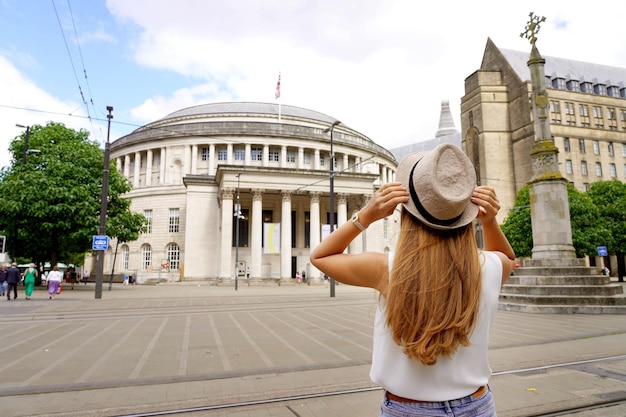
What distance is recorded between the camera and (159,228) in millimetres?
56656

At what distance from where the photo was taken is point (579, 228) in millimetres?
42406

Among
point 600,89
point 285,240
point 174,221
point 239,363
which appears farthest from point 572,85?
point 239,363

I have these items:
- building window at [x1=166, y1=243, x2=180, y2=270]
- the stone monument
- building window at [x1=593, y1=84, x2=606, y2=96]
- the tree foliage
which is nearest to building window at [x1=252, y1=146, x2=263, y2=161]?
building window at [x1=166, y1=243, x2=180, y2=270]

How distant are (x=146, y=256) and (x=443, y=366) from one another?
59.2m

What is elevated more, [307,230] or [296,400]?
[307,230]

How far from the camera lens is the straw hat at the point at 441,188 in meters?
1.77

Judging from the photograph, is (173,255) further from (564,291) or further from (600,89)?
(600,89)

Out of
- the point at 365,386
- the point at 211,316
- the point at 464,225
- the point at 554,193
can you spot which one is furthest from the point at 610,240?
the point at 464,225

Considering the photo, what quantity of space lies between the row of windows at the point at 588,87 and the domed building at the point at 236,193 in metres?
31.8

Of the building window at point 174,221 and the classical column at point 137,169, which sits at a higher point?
the classical column at point 137,169

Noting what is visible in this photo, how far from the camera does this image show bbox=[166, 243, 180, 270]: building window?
55.2m

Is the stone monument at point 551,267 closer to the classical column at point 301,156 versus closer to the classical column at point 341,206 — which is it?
the classical column at point 341,206

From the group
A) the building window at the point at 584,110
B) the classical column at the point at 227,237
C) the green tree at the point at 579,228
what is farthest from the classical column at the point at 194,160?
the building window at the point at 584,110

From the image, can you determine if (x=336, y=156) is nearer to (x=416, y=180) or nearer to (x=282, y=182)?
(x=282, y=182)
